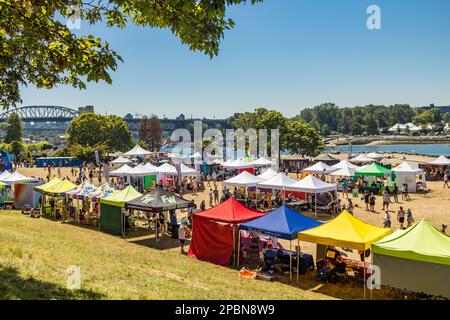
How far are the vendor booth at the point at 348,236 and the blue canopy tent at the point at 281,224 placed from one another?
0.54 metres

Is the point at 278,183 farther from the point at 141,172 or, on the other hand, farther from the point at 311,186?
the point at 141,172

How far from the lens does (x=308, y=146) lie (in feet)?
239

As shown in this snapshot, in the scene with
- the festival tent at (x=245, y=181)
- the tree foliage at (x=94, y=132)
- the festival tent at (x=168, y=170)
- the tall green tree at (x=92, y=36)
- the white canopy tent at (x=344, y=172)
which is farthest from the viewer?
the tree foliage at (x=94, y=132)

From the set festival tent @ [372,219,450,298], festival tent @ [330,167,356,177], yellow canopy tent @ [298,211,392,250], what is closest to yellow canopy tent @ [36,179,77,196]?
yellow canopy tent @ [298,211,392,250]

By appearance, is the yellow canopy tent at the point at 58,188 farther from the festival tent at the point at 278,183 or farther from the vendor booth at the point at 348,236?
the vendor booth at the point at 348,236

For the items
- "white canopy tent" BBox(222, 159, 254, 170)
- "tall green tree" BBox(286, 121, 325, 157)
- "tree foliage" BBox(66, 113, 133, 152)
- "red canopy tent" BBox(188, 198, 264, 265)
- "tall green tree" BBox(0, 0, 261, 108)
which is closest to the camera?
"tall green tree" BBox(0, 0, 261, 108)

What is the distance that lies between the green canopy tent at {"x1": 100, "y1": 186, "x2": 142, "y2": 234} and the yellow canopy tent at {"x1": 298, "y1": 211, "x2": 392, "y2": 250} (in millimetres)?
Answer: 9763

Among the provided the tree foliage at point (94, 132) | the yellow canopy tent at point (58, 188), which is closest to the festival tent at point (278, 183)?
the yellow canopy tent at point (58, 188)

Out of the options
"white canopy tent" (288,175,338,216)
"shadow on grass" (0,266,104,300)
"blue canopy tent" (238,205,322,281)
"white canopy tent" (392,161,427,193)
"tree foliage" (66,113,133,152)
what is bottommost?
"white canopy tent" (392,161,427,193)

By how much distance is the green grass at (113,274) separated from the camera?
8242mm

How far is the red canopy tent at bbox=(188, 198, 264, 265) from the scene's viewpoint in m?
15.0

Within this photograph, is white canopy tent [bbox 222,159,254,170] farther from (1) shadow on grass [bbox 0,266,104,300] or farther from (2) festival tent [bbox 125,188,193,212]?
(1) shadow on grass [bbox 0,266,104,300]

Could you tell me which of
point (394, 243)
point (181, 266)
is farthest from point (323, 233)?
point (181, 266)
